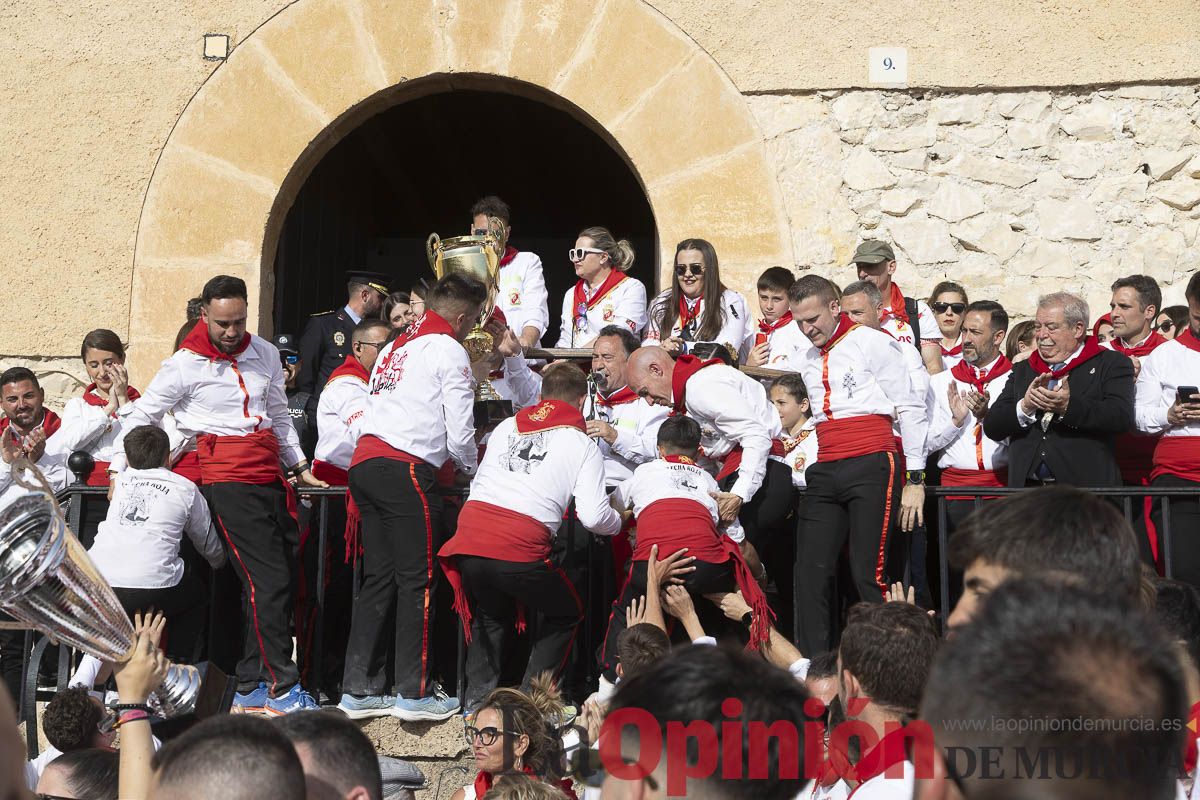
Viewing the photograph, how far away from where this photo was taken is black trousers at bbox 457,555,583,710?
5.48m

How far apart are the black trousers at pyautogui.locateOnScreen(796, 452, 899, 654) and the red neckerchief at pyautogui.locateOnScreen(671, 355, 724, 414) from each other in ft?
2.37

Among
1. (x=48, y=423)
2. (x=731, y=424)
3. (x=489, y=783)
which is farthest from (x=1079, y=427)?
(x=48, y=423)

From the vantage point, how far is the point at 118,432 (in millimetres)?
7012

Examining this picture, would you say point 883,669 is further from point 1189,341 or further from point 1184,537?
point 1189,341

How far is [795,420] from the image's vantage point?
652cm

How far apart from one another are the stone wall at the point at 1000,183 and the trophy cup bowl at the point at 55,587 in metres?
5.61

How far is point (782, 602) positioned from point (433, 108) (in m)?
7.12

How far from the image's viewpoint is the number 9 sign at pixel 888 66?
799cm

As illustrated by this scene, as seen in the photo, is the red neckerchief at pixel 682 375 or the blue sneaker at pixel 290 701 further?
the red neckerchief at pixel 682 375

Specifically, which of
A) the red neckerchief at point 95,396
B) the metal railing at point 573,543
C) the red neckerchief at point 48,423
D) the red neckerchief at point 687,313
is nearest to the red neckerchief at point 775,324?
the red neckerchief at point 687,313

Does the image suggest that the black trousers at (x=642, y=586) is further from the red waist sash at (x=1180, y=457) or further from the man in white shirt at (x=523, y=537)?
the red waist sash at (x=1180, y=457)

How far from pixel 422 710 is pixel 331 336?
11.3 feet

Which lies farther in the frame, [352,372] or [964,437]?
[352,372]

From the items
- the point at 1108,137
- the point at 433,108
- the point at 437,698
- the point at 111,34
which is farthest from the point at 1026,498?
the point at 433,108
